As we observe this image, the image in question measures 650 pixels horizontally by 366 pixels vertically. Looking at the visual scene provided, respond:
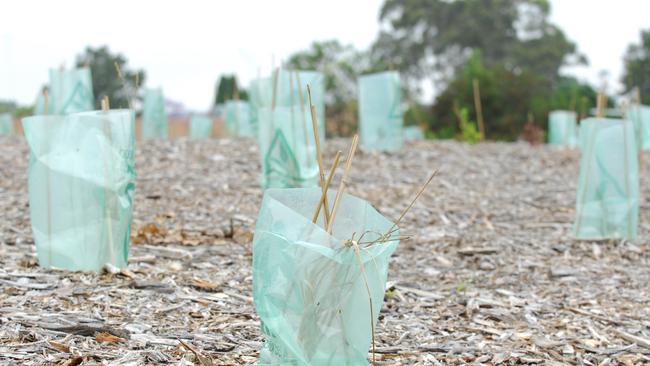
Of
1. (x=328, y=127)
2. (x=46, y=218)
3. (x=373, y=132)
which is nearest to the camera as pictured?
(x=46, y=218)

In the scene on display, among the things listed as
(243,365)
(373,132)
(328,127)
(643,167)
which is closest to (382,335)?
(243,365)

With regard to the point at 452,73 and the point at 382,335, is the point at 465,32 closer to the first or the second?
the point at 452,73

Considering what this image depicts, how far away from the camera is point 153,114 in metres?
11.8

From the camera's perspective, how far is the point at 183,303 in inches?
132

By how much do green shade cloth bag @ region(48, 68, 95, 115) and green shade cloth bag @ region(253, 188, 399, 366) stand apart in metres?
6.89

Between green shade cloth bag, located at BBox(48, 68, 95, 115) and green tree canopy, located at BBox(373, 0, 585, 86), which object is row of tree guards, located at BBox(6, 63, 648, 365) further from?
green tree canopy, located at BBox(373, 0, 585, 86)

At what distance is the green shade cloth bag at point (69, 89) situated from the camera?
28.5 ft

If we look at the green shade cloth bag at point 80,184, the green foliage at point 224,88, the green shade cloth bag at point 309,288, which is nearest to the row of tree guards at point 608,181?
the green shade cloth bag at point 80,184

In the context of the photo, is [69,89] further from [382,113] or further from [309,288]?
[309,288]

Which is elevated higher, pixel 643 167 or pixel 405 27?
pixel 405 27

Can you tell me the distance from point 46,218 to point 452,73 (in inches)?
1080

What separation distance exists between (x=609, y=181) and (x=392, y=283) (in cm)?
220

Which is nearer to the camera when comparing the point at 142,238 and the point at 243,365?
the point at 243,365

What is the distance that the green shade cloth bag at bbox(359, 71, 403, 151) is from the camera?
906 cm
